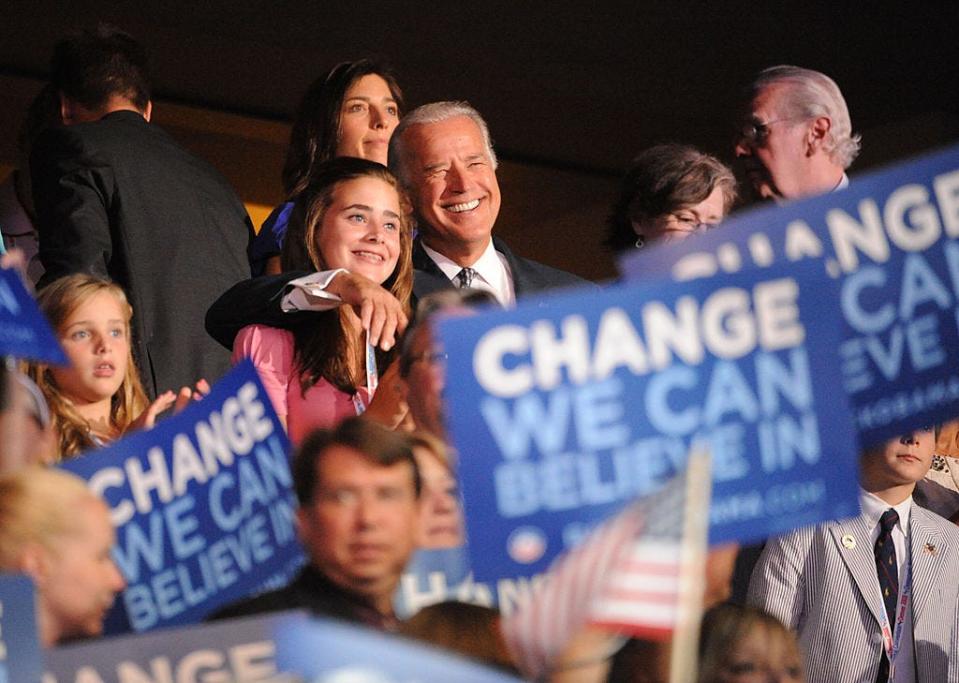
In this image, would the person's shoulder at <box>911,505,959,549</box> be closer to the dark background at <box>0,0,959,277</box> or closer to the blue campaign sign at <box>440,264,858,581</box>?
the blue campaign sign at <box>440,264,858,581</box>

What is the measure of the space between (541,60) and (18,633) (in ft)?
18.2

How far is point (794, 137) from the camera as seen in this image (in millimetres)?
3236

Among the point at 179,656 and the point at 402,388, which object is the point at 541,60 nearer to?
the point at 402,388

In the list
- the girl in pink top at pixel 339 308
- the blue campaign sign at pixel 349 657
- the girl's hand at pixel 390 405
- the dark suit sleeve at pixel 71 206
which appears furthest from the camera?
the dark suit sleeve at pixel 71 206

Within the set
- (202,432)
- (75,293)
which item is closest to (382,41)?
(75,293)

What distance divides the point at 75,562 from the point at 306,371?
3.00 feet

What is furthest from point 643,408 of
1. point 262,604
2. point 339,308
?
point 339,308

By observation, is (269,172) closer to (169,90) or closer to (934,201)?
(169,90)

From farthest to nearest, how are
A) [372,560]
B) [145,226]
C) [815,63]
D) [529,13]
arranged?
[815,63] → [529,13] → [145,226] → [372,560]

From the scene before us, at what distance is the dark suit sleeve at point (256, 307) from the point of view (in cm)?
233

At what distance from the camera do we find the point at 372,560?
1429 mm

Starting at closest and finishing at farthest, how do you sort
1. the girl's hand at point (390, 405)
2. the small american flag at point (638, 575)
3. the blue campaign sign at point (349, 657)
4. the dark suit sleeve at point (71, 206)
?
the blue campaign sign at point (349, 657) < the small american flag at point (638, 575) < the girl's hand at point (390, 405) < the dark suit sleeve at point (71, 206)

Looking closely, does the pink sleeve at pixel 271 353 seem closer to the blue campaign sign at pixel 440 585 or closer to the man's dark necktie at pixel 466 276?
the man's dark necktie at pixel 466 276

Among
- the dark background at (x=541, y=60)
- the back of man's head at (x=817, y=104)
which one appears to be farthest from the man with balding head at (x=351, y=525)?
the dark background at (x=541, y=60)
